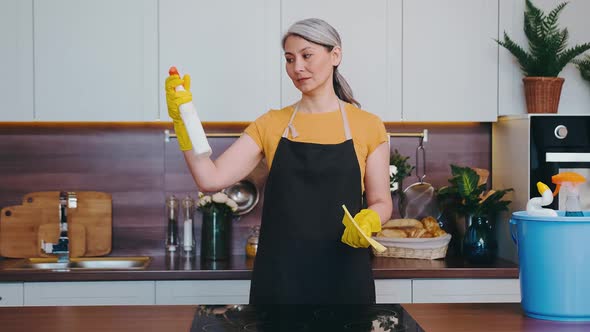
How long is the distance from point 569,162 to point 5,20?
2360mm

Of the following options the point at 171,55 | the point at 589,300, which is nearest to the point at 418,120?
the point at 171,55

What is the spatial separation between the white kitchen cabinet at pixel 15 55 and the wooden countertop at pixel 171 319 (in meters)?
1.47

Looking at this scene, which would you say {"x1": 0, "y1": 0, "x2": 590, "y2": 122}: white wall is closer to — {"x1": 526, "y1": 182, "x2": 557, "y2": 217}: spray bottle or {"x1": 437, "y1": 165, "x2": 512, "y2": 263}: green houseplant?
{"x1": 437, "y1": 165, "x2": 512, "y2": 263}: green houseplant

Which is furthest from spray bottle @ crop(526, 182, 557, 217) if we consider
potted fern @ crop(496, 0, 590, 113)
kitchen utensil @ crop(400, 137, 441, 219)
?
kitchen utensil @ crop(400, 137, 441, 219)

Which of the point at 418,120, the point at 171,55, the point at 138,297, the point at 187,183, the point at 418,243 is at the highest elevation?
the point at 171,55

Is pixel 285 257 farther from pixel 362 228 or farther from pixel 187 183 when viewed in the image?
pixel 187 183

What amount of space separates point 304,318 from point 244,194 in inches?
72.2

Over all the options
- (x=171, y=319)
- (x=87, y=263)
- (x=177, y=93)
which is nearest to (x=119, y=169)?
(x=87, y=263)

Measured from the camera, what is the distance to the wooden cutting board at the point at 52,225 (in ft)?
10.6

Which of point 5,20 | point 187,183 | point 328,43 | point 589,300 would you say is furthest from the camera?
point 187,183

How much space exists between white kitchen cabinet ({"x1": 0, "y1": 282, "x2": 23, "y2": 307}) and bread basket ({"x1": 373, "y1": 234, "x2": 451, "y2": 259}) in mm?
1431

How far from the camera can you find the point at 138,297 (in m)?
2.84

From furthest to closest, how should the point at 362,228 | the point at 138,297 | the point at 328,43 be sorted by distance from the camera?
the point at 138,297 → the point at 328,43 → the point at 362,228

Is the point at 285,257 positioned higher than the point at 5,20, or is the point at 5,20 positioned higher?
the point at 5,20
